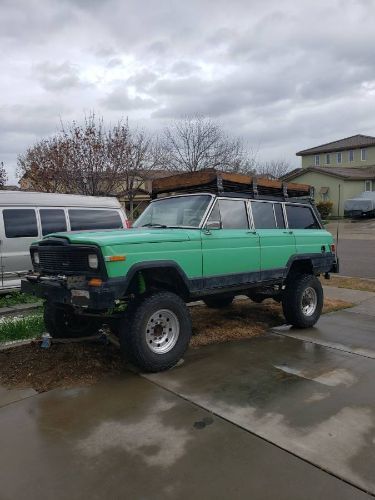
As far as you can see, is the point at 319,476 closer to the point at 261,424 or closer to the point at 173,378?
the point at 261,424

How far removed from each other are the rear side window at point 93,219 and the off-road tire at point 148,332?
187 inches

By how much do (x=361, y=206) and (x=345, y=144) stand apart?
58.8 feet

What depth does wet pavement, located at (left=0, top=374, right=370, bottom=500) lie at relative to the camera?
2807 millimetres

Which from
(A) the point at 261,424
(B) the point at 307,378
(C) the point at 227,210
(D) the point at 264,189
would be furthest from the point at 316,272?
(A) the point at 261,424

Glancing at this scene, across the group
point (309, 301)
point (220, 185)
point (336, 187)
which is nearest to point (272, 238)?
point (220, 185)

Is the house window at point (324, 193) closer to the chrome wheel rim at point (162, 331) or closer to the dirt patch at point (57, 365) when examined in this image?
the dirt patch at point (57, 365)

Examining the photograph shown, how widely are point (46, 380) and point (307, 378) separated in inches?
106

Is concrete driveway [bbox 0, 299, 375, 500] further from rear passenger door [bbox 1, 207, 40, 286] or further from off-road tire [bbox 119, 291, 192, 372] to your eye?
rear passenger door [bbox 1, 207, 40, 286]

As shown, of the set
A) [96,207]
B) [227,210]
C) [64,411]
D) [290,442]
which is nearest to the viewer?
[290,442]

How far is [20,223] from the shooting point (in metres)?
8.32

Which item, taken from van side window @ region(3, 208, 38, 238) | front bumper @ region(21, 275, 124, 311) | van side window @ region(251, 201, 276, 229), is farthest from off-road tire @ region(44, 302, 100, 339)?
van side window @ region(3, 208, 38, 238)

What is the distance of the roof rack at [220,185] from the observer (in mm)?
5785

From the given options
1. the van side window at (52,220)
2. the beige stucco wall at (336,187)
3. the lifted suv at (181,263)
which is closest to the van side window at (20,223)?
the van side window at (52,220)

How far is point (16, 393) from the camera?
14.2 ft
